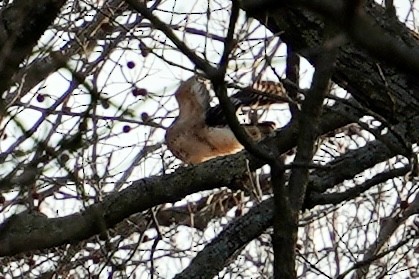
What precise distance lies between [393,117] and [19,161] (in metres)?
1.95

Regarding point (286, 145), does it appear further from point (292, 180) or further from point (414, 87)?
point (292, 180)

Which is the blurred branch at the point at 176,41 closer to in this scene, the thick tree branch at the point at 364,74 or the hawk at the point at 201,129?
the thick tree branch at the point at 364,74

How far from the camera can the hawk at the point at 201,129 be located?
5703mm

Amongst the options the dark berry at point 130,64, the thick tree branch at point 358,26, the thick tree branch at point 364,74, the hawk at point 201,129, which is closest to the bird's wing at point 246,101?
the hawk at point 201,129

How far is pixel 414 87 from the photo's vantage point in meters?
3.67

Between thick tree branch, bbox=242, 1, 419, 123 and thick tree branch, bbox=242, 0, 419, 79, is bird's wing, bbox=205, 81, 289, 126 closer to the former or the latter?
thick tree branch, bbox=242, 1, 419, 123

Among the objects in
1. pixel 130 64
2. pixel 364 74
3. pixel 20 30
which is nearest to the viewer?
pixel 20 30

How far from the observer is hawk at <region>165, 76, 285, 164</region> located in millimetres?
5703

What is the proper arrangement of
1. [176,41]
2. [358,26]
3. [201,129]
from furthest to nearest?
[201,129] < [176,41] < [358,26]

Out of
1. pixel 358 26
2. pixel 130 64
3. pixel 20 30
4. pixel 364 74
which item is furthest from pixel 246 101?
pixel 358 26

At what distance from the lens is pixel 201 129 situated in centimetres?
598

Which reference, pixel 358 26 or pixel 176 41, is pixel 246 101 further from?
pixel 358 26

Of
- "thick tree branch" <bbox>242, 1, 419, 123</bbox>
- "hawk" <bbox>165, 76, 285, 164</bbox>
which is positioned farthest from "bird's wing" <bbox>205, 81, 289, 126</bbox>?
"thick tree branch" <bbox>242, 1, 419, 123</bbox>

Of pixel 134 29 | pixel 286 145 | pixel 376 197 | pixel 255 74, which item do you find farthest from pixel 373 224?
pixel 286 145
